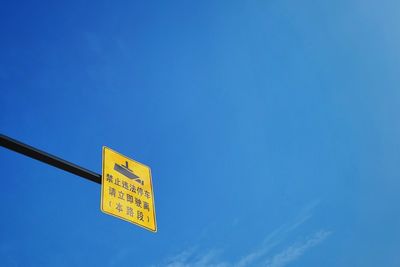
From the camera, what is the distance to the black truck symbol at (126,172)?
490 cm

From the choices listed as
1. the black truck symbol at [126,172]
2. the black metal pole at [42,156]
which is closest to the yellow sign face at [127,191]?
the black truck symbol at [126,172]

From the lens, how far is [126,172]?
5.01 m

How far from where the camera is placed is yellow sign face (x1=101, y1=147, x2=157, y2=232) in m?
4.41

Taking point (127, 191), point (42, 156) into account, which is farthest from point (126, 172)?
point (42, 156)

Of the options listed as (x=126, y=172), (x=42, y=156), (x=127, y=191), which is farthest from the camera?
(x=126, y=172)

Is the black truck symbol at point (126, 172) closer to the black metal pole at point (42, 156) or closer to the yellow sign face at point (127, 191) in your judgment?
the yellow sign face at point (127, 191)

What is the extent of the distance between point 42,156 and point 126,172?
129 centimetres

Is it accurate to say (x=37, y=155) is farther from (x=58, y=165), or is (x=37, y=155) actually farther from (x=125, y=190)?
(x=125, y=190)

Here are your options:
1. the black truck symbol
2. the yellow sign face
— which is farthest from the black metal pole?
the black truck symbol

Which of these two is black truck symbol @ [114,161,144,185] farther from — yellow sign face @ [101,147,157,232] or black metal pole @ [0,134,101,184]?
black metal pole @ [0,134,101,184]

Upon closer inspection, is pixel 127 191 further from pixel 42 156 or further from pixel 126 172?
pixel 42 156

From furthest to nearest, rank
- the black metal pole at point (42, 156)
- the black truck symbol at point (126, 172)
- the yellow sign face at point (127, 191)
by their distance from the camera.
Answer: the black truck symbol at point (126, 172), the yellow sign face at point (127, 191), the black metal pole at point (42, 156)

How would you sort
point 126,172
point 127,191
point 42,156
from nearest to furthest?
point 42,156, point 127,191, point 126,172

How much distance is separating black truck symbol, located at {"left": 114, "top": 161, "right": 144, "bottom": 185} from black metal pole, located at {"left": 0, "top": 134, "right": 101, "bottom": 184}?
387 millimetres
